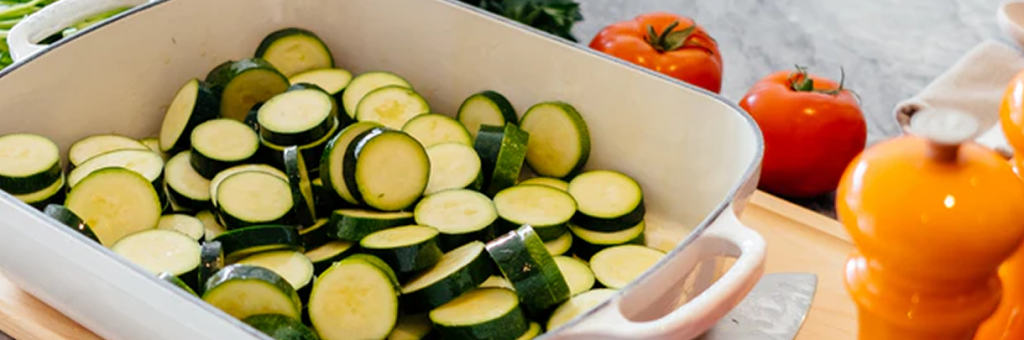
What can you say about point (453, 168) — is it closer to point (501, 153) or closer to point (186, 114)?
point (501, 153)

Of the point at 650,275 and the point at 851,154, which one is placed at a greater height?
the point at 650,275

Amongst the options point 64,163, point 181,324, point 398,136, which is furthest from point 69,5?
point 181,324

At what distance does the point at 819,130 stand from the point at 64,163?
34.7 inches

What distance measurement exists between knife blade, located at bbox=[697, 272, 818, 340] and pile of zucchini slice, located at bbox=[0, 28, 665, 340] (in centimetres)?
9

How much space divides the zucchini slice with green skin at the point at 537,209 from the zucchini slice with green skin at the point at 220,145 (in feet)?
0.95

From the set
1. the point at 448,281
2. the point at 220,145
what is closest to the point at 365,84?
the point at 220,145

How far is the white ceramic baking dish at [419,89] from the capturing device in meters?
0.88

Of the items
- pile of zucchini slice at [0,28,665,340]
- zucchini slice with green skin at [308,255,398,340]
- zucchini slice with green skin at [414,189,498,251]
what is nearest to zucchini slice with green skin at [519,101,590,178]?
pile of zucchini slice at [0,28,665,340]

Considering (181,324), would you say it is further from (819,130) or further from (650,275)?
(819,130)

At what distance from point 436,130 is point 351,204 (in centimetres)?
17

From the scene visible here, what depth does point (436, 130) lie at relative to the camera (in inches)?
50.8

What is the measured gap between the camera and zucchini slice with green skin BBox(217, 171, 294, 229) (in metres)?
1.13

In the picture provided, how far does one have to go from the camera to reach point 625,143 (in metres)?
1.24

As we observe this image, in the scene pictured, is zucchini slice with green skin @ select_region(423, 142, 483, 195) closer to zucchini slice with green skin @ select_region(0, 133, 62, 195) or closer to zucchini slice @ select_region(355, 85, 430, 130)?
zucchini slice @ select_region(355, 85, 430, 130)
